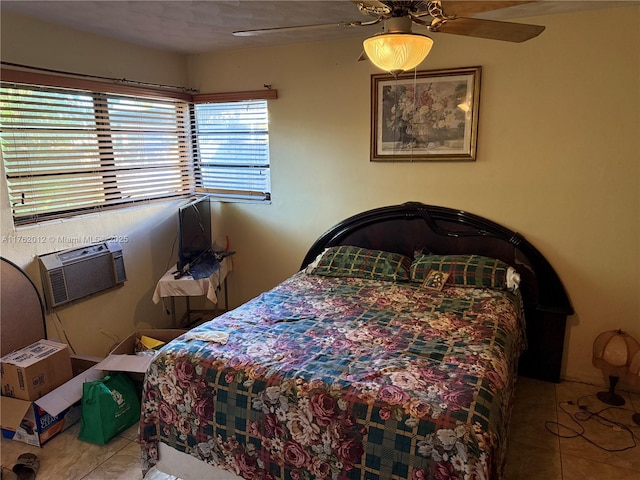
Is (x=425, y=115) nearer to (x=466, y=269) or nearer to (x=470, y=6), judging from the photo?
(x=466, y=269)

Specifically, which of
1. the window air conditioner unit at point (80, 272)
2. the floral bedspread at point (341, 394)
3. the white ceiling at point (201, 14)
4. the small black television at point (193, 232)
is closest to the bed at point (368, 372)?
the floral bedspread at point (341, 394)

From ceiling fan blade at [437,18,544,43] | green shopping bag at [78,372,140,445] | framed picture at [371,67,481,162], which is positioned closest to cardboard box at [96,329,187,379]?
green shopping bag at [78,372,140,445]

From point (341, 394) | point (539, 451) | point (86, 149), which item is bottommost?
point (539, 451)

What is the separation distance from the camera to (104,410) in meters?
2.51

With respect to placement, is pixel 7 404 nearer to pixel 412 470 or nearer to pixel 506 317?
pixel 412 470

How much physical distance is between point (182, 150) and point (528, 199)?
2924mm

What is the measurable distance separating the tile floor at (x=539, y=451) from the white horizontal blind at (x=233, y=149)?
2.17m

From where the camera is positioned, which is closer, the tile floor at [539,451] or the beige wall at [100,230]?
the tile floor at [539,451]

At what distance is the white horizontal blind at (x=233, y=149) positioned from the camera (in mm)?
3895

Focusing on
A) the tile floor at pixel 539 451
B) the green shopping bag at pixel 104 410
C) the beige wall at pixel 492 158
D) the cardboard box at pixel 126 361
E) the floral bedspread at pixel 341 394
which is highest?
the beige wall at pixel 492 158

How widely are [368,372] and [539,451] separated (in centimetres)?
125

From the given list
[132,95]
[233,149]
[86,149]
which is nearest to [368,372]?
[86,149]

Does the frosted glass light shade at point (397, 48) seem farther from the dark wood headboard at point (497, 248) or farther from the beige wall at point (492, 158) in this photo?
the dark wood headboard at point (497, 248)

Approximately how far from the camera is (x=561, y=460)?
2359mm
